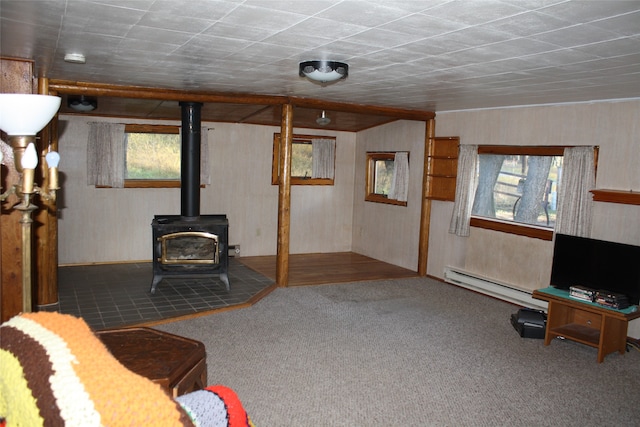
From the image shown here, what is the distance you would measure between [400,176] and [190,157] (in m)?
3.03

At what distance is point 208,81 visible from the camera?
4.50 meters

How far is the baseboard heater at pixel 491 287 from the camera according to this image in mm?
5250

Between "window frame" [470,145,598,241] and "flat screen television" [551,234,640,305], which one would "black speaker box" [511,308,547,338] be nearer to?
"flat screen television" [551,234,640,305]

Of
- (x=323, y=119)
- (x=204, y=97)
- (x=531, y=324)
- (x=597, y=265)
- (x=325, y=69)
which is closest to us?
(x=325, y=69)

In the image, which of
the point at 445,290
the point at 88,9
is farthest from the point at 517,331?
the point at 88,9

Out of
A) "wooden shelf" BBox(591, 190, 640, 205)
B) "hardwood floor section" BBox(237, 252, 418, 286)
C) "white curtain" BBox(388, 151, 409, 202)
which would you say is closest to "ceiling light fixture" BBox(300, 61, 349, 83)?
"wooden shelf" BBox(591, 190, 640, 205)

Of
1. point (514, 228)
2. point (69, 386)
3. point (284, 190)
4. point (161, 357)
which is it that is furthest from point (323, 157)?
point (69, 386)

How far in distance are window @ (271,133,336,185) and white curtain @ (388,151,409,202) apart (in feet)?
3.96

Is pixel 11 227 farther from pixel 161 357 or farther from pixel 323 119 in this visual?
pixel 323 119

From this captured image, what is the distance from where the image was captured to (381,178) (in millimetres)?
7832

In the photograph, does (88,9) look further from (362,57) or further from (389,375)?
(389,375)

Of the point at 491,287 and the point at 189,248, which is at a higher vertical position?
the point at 189,248

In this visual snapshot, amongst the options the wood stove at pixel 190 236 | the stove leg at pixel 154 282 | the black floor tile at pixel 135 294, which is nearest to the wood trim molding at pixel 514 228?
the black floor tile at pixel 135 294

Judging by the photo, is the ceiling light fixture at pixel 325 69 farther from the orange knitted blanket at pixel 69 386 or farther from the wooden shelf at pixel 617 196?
the wooden shelf at pixel 617 196
